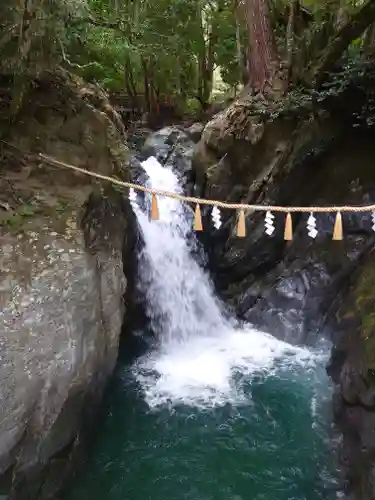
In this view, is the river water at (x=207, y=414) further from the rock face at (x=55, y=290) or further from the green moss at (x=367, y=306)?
the green moss at (x=367, y=306)

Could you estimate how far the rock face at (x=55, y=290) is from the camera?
5.18 m

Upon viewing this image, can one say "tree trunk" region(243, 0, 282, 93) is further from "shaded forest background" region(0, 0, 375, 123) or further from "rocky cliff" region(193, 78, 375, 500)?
"rocky cliff" region(193, 78, 375, 500)

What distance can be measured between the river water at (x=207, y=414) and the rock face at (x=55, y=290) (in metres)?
0.83

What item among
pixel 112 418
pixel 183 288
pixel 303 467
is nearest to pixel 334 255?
pixel 183 288

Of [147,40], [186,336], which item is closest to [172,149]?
[147,40]

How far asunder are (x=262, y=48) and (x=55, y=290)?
7.25 meters

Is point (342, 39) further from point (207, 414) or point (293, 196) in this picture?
point (207, 414)

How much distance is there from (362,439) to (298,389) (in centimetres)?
226

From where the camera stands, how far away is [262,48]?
10.2 meters

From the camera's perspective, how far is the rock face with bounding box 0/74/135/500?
5176 mm

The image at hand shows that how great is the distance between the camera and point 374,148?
9523 mm

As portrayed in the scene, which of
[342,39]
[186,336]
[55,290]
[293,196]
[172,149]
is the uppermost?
[342,39]

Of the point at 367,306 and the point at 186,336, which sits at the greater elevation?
the point at 367,306

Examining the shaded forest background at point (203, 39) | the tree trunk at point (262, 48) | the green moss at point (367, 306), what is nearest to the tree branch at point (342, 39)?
the shaded forest background at point (203, 39)
